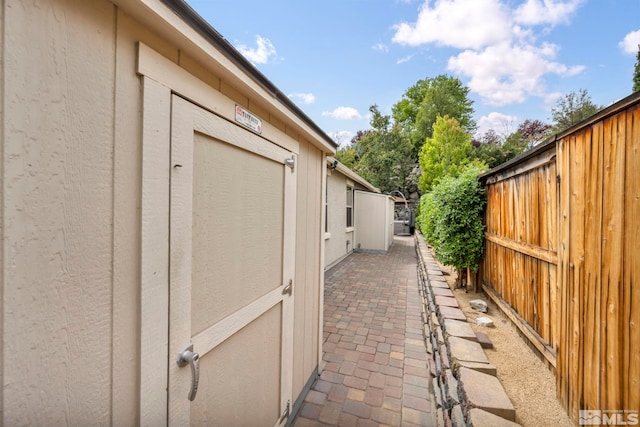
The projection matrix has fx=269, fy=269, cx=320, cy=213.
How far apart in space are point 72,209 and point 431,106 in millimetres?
32181

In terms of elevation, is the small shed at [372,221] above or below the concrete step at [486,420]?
above

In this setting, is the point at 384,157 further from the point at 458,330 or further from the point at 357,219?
the point at 458,330

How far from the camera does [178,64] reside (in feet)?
3.66

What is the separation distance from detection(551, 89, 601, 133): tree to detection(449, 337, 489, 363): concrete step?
1006 inches

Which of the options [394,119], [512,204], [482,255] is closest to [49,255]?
[512,204]

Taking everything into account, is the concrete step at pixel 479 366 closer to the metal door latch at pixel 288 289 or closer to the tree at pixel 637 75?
the metal door latch at pixel 288 289

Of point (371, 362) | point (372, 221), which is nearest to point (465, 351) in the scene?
point (371, 362)

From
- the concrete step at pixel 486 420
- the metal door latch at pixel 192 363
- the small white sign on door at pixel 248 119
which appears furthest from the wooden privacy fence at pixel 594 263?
the metal door latch at pixel 192 363

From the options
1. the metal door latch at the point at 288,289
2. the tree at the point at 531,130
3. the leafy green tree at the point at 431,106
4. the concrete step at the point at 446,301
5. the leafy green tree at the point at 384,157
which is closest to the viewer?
the metal door latch at the point at 288,289

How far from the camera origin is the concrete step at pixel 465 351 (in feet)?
7.58

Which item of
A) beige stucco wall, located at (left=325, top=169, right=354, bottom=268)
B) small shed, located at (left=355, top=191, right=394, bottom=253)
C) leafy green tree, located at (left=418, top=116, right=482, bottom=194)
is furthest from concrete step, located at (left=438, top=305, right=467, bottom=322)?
leafy green tree, located at (left=418, top=116, right=482, bottom=194)

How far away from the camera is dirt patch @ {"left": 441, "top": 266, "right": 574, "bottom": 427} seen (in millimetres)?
1963

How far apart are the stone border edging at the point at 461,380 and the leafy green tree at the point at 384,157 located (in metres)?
22.0

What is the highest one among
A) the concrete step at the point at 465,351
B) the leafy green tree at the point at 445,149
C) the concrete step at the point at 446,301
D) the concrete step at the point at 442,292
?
the leafy green tree at the point at 445,149
